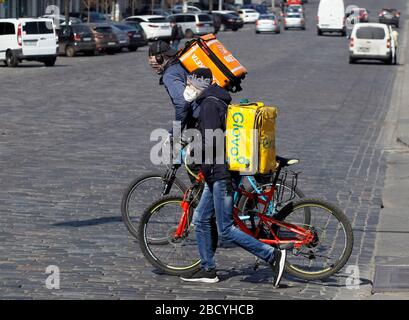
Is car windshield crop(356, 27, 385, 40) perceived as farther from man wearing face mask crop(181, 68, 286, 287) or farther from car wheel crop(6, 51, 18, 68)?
man wearing face mask crop(181, 68, 286, 287)

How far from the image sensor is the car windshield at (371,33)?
4853cm

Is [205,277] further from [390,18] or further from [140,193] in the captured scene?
[390,18]

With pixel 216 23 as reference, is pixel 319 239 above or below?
above

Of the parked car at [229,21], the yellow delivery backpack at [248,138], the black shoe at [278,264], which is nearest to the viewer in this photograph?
the yellow delivery backpack at [248,138]

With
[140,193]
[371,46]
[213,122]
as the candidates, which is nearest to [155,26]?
[371,46]

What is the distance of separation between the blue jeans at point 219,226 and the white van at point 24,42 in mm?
34080

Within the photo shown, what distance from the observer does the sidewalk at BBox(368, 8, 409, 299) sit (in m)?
9.30

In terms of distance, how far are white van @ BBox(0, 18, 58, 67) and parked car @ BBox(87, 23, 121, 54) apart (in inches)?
305

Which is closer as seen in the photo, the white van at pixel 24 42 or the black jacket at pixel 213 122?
the black jacket at pixel 213 122

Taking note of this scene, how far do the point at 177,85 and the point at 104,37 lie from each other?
41.5 metres

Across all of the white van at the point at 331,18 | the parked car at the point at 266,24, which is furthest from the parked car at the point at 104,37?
the white van at the point at 331,18

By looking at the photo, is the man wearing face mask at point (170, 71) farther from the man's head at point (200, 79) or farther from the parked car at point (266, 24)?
the parked car at point (266, 24)

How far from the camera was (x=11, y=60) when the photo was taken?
4284 cm

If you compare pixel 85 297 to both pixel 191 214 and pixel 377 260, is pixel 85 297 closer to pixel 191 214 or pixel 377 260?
pixel 191 214
